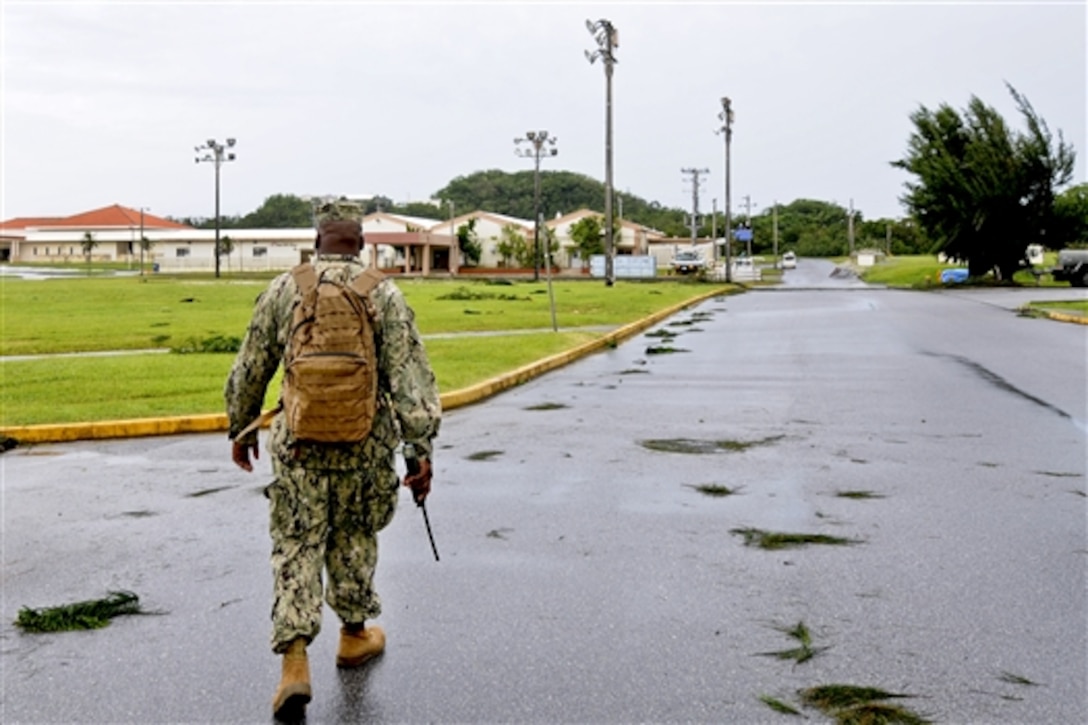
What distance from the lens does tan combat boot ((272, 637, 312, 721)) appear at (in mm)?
4180

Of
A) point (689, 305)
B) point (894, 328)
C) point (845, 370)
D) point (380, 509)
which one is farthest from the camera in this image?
point (689, 305)

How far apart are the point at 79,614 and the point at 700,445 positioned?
18.4ft

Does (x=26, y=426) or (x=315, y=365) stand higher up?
(x=315, y=365)

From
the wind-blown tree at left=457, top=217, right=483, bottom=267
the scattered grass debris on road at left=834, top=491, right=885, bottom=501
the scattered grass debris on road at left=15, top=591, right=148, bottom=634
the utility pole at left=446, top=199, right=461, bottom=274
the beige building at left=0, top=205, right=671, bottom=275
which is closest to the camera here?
the scattered grass debris on road at left=15, top=591, right=148, bottom=634

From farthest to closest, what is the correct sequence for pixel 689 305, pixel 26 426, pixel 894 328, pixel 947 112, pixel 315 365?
pixel 947 112, pixel 689 305, pixel 894 328, pixel 26 426, pixel 315 365

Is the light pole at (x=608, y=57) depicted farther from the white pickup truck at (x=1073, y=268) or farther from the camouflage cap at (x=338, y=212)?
the camouflage cap at (x=338, y=212)

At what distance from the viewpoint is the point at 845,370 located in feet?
52.9

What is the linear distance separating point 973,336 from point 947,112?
38.1m

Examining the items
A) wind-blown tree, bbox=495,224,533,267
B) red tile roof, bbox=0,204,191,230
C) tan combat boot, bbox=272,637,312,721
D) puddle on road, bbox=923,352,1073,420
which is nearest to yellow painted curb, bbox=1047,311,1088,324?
puddle on road, bbox=923,352,1073,420

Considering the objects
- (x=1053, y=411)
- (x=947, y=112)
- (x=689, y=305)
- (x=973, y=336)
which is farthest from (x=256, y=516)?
(x=947, y=112)

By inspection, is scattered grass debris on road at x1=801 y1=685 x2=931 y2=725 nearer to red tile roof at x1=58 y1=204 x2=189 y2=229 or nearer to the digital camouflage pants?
the digital camouflage pants

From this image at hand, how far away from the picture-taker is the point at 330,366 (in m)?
4.14

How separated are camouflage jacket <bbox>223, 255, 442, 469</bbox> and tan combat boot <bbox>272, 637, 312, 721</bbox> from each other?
0.70 meters

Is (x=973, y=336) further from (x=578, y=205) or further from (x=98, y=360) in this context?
(x=578, y=205)
